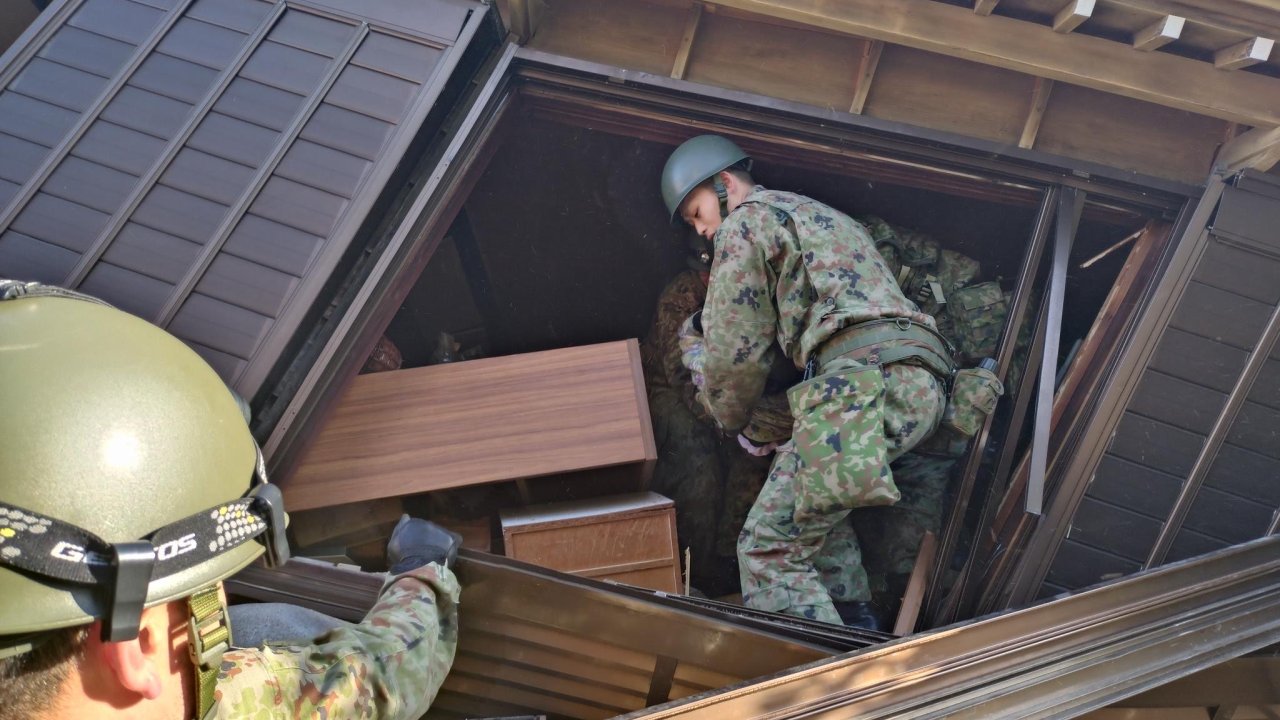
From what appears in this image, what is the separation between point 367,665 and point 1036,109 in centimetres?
309

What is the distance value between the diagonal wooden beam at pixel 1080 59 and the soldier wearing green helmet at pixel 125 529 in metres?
2.56

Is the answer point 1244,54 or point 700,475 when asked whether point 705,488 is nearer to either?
point 700,475

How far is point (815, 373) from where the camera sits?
10.8 feet

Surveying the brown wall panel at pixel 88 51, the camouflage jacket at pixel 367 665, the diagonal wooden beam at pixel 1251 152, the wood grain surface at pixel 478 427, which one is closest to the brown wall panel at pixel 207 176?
the brown wall panel at pixel 88 51

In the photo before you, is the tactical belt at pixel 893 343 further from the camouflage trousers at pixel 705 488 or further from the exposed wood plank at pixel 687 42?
the exposed wood plank at pixel 687 42

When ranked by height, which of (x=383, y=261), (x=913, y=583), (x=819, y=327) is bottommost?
(x=913, y=583)

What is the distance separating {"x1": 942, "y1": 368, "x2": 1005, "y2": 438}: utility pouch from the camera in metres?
3.24

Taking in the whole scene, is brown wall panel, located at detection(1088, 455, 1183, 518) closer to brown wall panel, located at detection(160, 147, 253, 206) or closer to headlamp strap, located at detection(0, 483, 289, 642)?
headlamp strap, located at detection(0, 483, 289, 642)

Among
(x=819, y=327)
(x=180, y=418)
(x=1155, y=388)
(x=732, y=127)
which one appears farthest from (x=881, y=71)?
(x=180, y=418)

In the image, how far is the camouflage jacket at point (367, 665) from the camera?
160cm

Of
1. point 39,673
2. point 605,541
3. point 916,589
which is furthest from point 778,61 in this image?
point 39,673

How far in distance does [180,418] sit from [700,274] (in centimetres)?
306

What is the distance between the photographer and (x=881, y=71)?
3.51m

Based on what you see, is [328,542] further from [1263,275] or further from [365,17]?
[1263,275]
